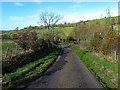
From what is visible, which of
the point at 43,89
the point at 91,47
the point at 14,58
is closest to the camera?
the point at 43,89

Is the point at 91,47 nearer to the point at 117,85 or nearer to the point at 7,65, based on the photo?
the point at 7,65

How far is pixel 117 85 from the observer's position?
13.1 m

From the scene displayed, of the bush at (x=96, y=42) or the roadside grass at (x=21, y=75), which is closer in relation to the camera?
the roadside grass at (x=21, y=75)

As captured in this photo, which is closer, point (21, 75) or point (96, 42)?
point (21, 75)

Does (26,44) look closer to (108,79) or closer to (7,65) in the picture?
(7,65)

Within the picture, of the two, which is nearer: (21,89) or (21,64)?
(21,89)

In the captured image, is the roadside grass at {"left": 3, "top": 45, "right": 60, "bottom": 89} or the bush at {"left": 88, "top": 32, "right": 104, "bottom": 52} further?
the bush at {"left": 88, "top": 32, "right": 104, "bottom": 52}

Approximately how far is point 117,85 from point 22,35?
21823 mm

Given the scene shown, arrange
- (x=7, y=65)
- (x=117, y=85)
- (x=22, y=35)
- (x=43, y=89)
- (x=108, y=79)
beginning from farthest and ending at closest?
1. (x=22, y=35)
2. (x=7, y=65)
3. (x=108, y=79)
4. (x=117, y=85)
5. (x=43, y=89)

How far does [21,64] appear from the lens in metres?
23.5

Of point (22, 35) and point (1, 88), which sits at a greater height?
point (22, 35)

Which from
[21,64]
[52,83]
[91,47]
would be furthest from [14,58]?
[91,47]

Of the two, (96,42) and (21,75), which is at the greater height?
(96,42)

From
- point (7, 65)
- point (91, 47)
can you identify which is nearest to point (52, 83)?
point (7, 65)
